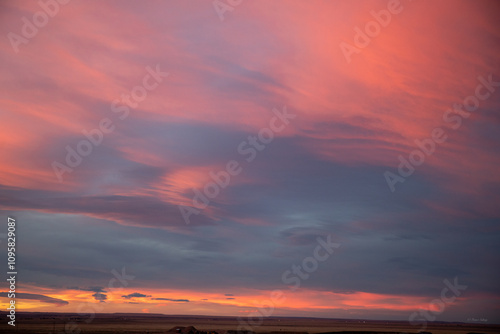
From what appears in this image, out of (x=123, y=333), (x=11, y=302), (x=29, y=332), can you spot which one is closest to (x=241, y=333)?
(x=123, y=333)

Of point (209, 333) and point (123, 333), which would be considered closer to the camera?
point (209, 333)

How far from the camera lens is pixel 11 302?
176 ft

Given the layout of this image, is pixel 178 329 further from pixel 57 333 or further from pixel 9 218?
pixel 9 218

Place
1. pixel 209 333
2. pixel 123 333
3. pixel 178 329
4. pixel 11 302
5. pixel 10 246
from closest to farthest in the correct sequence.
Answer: pixel 10 246
pixel 11 302
pixel 209 333
pixel 178 329
pixel 123 333

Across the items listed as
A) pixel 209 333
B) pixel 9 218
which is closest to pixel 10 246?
pixel 9 218

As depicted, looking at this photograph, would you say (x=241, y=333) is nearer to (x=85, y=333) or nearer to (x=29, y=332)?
(x=85, y=333)

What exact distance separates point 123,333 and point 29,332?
20318mm

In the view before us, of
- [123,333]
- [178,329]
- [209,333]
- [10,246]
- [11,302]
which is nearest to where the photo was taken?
[10,246]

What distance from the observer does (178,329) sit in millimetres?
96812

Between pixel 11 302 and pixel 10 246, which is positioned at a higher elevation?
pixel 10 246

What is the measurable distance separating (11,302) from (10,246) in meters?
11.2

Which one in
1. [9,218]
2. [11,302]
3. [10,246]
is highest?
[9,218]

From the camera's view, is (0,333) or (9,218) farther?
(0,333)

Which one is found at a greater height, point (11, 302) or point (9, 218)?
point (9, 218)
